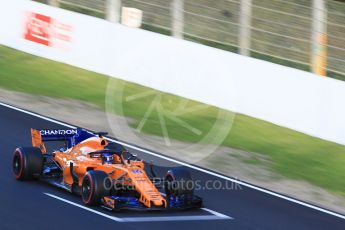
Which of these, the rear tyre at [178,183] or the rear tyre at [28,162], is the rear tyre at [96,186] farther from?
the rear tyre at [28,162]

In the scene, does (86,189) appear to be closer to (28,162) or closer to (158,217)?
(158,217)

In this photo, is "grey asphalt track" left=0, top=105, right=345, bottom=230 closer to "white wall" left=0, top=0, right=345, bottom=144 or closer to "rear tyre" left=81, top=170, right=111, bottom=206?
"rear tyre" left=81, top=170, right=111, bottom=206

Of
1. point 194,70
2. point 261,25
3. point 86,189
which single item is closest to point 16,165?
point 86,189

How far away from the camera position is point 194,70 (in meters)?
18.2

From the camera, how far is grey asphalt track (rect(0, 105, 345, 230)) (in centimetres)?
1032

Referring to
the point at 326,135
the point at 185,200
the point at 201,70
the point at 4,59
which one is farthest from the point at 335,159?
the point at 4,59

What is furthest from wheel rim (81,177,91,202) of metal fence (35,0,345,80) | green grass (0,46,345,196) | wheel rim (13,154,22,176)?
metal fence (35,0,345,80)

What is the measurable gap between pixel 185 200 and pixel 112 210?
1.05 meters

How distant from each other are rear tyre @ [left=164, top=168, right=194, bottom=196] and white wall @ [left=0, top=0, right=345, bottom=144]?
19.7 ft

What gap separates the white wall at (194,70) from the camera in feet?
54.4

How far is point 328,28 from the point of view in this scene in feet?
54.9

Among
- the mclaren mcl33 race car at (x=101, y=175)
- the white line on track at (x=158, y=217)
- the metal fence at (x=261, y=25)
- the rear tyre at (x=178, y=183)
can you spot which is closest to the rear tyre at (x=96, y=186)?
the mclaren mcl33 race car at (x=101, y=175)

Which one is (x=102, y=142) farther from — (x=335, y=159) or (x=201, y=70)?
(x=201, y=70)

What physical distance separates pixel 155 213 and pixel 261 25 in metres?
8.18
